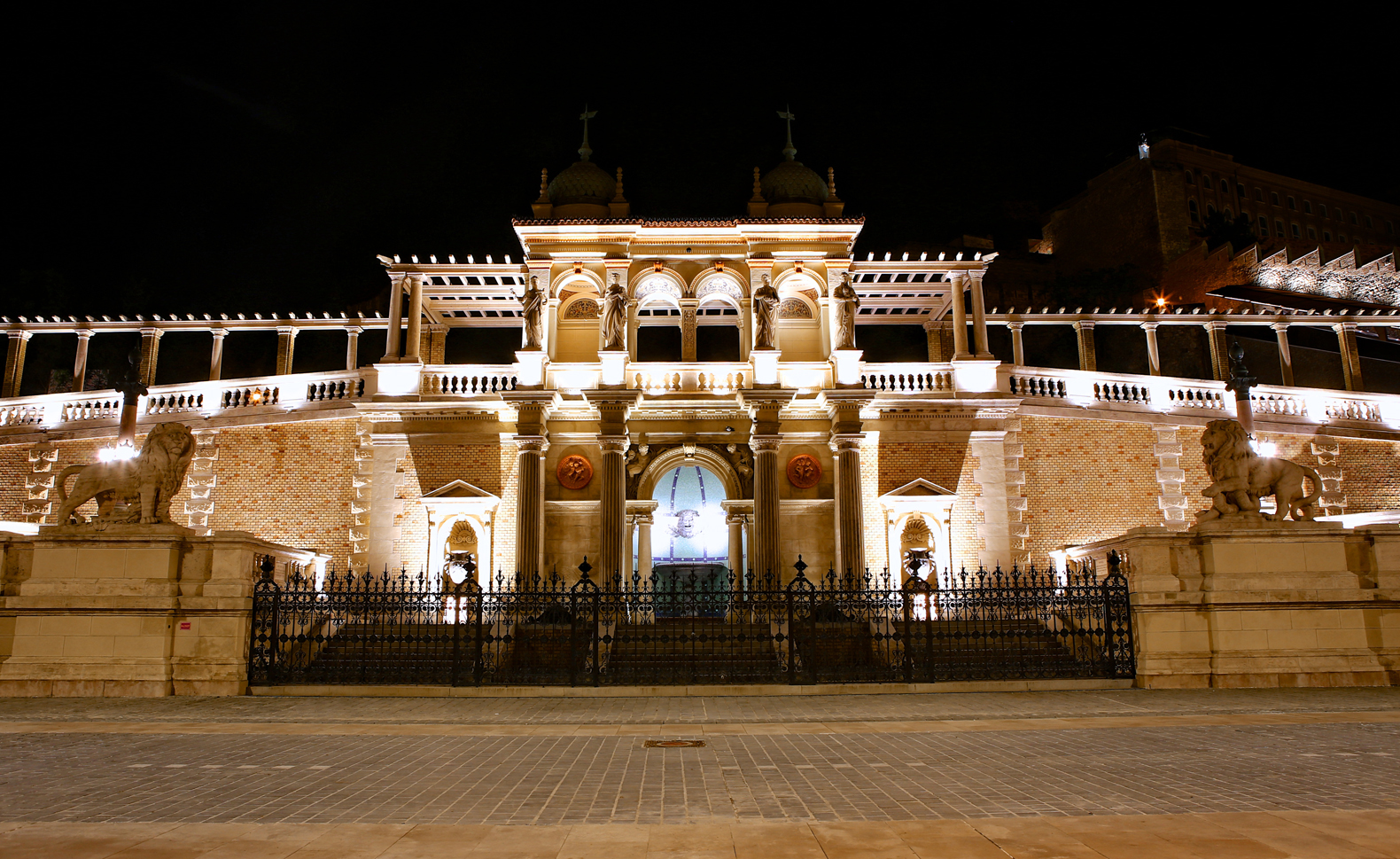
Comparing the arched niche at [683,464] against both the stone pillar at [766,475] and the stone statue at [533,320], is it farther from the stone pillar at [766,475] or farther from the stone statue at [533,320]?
the stone statue at [533,320]

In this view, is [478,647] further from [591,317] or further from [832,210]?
[832,210]

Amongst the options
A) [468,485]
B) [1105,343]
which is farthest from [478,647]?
[1105,343]

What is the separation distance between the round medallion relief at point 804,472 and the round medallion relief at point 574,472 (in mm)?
5397

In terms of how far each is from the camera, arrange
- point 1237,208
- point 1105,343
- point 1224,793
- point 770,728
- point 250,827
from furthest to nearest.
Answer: point 1237,208, point 1105,343, point 770,728, point 1224,793, point 250,827

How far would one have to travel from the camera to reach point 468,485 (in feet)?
75.2

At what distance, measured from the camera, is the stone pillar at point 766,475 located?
21.3 meters

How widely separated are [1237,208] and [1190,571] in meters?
66.8

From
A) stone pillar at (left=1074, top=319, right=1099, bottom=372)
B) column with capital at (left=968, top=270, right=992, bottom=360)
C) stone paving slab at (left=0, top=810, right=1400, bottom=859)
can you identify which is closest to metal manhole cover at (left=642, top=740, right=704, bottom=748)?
stone paving slab at (left=0, top=810, right=1400, bottom=859)

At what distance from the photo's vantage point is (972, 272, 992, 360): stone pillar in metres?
23.9

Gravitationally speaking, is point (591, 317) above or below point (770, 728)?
above

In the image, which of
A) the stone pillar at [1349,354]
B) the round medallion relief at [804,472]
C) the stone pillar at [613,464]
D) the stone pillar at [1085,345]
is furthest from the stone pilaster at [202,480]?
the stone pillar at [1349,354]

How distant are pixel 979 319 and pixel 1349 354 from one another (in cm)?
1561

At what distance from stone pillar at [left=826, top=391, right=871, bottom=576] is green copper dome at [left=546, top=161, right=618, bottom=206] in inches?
357

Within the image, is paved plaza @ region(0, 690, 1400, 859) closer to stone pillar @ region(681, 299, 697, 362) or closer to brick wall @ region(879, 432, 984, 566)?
brick wall @ region(879, 432, 984, 566)
